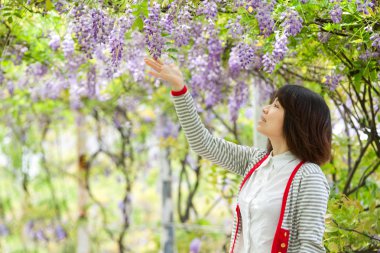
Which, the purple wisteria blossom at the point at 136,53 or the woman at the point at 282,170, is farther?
the purple wisteria blossom at the point at 136,53

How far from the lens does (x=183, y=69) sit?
12.3 ft

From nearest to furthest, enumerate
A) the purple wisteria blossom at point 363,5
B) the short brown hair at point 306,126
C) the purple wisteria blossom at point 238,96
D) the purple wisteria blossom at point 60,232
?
the short brown hair at point 306,126
the purple wisteria blossom at point 363,5
the purple wisteria blossom at point 238,96
the purple wisteria blossom at point 60,232

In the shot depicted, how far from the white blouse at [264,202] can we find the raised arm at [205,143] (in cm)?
14

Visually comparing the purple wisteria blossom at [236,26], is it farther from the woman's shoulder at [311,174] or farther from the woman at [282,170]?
the woman's shoulder at [311,174]

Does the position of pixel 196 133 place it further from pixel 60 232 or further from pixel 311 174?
pixel 60 232

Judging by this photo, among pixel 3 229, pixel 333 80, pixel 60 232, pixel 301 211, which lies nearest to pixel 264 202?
pixel 301 211

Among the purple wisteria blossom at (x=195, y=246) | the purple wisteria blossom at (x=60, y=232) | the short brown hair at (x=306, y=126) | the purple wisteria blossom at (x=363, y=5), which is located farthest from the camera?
the purple wisteria blossom at (x=60, y=232)

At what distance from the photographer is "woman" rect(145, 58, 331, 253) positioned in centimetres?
201

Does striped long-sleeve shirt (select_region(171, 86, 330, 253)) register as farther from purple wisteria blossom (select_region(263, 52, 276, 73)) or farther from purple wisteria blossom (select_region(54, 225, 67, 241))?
purple wisteria blossom (select_region(54, 225, 67, 241))

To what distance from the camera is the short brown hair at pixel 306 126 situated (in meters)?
2.12

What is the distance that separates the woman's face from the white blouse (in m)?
0.07

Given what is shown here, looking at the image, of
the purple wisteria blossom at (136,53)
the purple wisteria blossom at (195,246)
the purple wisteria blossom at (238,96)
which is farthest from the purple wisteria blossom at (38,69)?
the purple wisteria blossom at (195,246)

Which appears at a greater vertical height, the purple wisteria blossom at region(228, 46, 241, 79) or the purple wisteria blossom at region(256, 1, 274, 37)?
the purple wisteria blossom at region(256, 1, 274, 37)

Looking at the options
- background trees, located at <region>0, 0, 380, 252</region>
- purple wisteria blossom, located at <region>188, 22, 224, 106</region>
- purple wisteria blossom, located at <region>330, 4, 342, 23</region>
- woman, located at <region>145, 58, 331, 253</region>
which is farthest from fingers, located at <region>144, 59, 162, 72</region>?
purple wisteria blossom, located at <region>188, 22, 224, 106</region>
